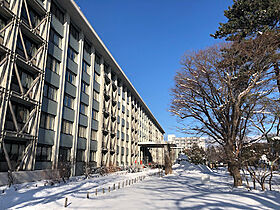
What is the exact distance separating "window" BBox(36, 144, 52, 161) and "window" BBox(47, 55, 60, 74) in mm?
8911

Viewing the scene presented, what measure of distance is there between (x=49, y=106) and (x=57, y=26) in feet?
33.4

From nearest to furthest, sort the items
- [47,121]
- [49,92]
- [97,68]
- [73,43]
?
1. [47,121]
2. [49,92]
3. [73,43]
4. [97,68]

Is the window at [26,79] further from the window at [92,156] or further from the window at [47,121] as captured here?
the window at [92,156]

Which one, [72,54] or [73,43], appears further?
[73,43]

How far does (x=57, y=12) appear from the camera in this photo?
2744cm

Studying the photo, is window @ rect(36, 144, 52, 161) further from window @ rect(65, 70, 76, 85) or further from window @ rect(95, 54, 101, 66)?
window @ rect(95, 54, 101, 66)

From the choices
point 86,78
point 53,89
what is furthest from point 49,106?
point 86,78

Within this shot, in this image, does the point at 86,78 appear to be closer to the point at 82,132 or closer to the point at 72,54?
the point at 72,54

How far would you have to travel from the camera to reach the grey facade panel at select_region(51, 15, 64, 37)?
25.9 metres

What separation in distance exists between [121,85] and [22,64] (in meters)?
30.2

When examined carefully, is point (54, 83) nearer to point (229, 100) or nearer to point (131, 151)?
point (229, 100)

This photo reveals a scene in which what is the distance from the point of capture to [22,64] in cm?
2062

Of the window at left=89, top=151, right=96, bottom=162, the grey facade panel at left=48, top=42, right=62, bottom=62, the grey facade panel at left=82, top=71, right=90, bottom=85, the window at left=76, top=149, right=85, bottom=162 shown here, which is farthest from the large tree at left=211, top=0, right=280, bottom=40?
the window at left=89, top=151, right=96, bottom=162

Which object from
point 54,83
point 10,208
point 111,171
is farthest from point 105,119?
point 10,208
